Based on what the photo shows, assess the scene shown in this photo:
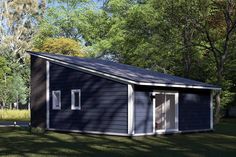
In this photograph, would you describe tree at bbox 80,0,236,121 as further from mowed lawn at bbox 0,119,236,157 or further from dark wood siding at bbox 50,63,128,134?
mowed lawn at bbox 0,119,236,157

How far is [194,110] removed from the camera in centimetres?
2416

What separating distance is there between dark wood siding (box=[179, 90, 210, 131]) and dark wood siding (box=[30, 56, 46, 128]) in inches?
302

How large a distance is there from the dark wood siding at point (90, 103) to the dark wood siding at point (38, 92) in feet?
2.47

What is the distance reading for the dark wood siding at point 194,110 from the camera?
76.7 ft

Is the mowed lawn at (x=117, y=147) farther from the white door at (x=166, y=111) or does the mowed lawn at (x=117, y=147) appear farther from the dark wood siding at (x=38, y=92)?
the dark wood siding at (x=38, y=92)

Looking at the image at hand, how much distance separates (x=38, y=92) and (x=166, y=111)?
7379 mm

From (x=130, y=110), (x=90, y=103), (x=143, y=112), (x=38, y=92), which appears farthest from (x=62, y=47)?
(x=130, y=110)

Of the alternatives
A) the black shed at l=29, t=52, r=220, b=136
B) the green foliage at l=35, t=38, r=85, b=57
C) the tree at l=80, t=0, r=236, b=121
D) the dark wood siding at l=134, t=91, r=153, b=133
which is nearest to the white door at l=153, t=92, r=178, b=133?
the black shed at l=29, t=52, r=220, b=136

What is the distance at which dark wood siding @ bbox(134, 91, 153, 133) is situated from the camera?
2042cm

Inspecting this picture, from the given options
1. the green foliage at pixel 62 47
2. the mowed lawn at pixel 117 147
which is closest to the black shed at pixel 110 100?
the mowed lawn at pixel 117 147

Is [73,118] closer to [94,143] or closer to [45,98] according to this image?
[45,98]

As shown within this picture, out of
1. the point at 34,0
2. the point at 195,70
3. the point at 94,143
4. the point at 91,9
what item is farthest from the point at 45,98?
the point at 34,0

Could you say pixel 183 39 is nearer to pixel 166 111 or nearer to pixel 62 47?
pixel 166 111

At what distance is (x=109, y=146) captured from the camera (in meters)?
16.5
